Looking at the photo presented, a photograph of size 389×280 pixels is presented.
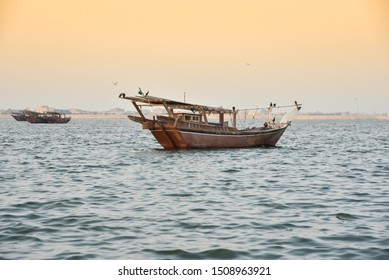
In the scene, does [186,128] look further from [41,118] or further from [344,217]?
[41,118]

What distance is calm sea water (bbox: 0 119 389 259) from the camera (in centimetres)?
1008

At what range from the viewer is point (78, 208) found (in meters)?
14.2

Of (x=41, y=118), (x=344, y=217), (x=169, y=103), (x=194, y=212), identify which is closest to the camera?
(x=344, y=217)

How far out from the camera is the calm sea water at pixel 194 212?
397 inches

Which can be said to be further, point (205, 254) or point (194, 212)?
point (194, 212)

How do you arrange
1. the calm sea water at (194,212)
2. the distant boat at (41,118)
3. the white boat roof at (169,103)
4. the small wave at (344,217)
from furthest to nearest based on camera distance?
the distant boat at (41,118)
the white boat roof at (169,103)
the small wave at (344,217)
the calm sea water at (194,212)

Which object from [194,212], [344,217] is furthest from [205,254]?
[344,217]

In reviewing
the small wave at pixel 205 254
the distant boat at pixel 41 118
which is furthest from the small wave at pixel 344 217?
the distant boat at pixel 41 118

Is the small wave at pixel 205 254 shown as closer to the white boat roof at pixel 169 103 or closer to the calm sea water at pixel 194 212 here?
the calm sea water at pixel 194 212

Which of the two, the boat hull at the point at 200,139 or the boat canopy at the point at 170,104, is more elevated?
the boat canopy at the point at 170,104

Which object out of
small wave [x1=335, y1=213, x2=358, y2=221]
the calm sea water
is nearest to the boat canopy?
the calm sea water

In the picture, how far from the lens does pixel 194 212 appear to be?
13.7 metres

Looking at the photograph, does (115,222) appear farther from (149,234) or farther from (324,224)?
(324,224)

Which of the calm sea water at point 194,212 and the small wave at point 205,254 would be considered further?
the calm sea water at point 194,212
